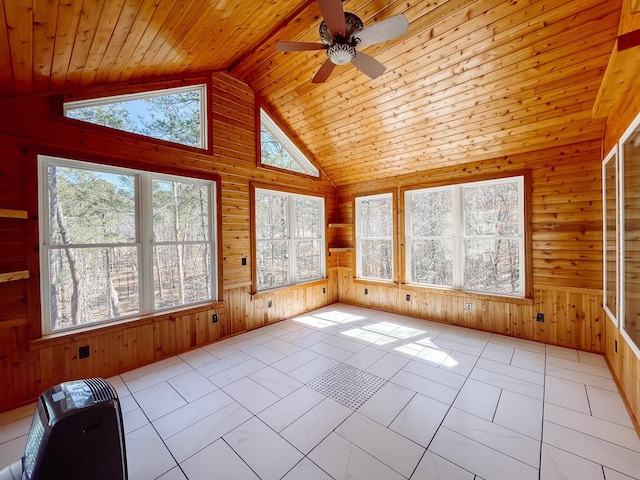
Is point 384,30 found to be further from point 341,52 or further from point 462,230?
point 462,230

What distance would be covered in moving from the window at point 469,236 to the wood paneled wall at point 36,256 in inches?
101

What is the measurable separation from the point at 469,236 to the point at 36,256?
17.8 ft

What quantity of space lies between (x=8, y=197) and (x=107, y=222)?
2.46 feet

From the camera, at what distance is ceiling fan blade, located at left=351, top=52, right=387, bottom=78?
2.46 meters

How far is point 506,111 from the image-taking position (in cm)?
333

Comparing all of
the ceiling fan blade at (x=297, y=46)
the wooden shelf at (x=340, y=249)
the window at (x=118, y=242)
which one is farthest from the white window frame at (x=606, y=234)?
the window at (x=118, y=242)

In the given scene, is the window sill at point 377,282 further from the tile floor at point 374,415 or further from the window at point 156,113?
the window at point 156,113

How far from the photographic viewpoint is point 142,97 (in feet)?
10.9

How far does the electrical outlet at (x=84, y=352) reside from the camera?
2.78 metres

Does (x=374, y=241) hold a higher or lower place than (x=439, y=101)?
lower

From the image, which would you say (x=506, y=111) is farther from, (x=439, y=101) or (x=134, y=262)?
(x=134, y=262)

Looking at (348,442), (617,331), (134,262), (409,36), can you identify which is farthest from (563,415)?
(134,262)

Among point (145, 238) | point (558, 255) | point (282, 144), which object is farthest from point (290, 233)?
point (558, 255)

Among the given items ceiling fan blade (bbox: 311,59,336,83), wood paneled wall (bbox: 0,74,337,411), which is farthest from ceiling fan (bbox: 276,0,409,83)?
wood paneled wall (bbox: 0,74,337,411)
